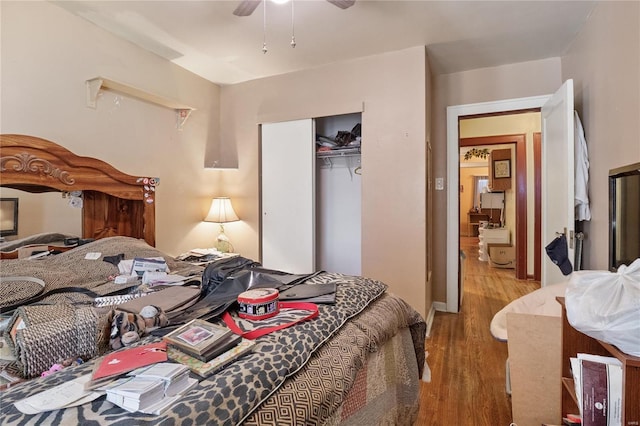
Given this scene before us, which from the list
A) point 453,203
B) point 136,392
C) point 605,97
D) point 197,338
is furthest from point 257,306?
point 453,203

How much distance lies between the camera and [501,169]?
5.71 metres

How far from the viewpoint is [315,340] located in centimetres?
95

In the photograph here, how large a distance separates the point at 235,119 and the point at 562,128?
302cm

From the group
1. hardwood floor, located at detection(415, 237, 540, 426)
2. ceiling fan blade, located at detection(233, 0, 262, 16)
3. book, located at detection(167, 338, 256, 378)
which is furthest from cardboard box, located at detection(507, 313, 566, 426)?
ceiling fan blade, located at detection(233, 0, 262, 16)

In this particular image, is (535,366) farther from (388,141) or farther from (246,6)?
(246,6)

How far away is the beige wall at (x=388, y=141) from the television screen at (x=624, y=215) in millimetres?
1235

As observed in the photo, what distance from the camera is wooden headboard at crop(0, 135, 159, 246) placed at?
180 centimetres

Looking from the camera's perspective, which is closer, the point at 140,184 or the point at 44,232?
the point at 44,232

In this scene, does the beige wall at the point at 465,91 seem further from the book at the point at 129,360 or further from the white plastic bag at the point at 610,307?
the book at the point at 129,360

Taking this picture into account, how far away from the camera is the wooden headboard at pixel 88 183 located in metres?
1.80

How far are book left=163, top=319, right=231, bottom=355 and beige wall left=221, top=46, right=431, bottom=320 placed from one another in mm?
2177

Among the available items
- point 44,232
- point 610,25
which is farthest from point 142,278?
point 610,25

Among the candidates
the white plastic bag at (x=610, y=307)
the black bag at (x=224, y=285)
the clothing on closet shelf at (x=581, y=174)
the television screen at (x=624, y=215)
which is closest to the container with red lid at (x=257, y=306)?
the black bag at (x=224, y=285)

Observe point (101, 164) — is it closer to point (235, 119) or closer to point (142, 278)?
point (142, 278)
